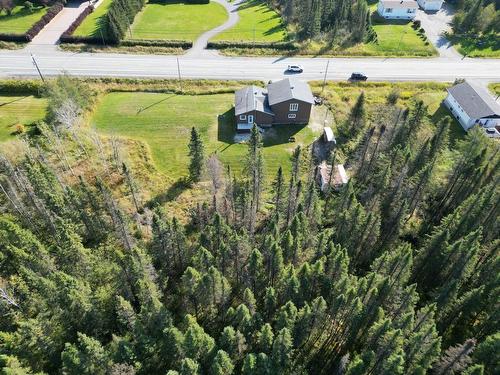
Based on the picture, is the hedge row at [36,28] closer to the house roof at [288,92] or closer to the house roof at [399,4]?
the house roof at [288,92]

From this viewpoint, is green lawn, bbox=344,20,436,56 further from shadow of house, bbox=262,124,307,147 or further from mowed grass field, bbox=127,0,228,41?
mowed grass field, bbox=127,0,228,41

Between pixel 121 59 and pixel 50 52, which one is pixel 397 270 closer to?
pixel 121 59

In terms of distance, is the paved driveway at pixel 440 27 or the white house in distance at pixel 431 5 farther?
the white house in distance at pixel 431 5

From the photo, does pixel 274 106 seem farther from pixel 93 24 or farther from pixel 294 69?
pixel 93 24

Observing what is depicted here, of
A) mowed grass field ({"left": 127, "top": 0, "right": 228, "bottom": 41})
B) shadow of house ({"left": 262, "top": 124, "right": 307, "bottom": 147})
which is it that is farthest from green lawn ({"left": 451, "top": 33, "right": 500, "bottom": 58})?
mowed grass field ({"left": 127, "top": 0, "right": 228, "bottom": 41})

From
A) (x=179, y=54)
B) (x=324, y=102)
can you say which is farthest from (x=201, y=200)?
(x=179, y=54)

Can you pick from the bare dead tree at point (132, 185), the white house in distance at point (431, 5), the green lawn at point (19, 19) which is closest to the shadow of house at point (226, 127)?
the bare dead tree at point (132, 185)

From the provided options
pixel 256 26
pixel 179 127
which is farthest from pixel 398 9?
pixel 179 127
